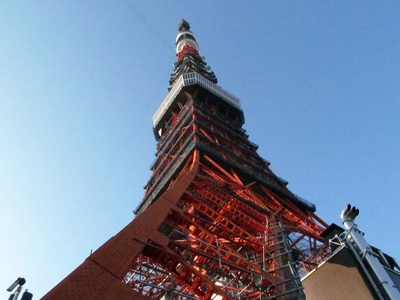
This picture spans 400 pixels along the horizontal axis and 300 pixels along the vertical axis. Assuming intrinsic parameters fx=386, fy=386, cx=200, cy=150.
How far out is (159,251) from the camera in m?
9.81

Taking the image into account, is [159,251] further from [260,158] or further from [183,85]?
[183,85]

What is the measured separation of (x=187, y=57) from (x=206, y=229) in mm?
35693

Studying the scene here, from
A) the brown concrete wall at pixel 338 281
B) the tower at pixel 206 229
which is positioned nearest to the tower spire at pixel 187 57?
the tower at pixel 206 229

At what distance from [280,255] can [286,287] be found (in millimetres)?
1422

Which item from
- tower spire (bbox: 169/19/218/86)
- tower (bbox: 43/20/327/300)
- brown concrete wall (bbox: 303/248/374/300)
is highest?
tower spire (bbox: 169/19/218/86)

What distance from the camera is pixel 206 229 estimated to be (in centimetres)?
1503

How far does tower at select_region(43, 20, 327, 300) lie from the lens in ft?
29.2

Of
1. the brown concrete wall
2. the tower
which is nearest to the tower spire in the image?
the tower

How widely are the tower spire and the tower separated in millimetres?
6356

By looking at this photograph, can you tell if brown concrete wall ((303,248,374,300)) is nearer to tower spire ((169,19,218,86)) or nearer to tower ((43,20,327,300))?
tower ((43,20,327,300))

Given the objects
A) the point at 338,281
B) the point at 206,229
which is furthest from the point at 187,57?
the point at 338,281

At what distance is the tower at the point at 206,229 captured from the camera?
29.2 feet

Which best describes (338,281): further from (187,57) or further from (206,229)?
(187,57)

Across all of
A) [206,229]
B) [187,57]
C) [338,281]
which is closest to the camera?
[338,281]
